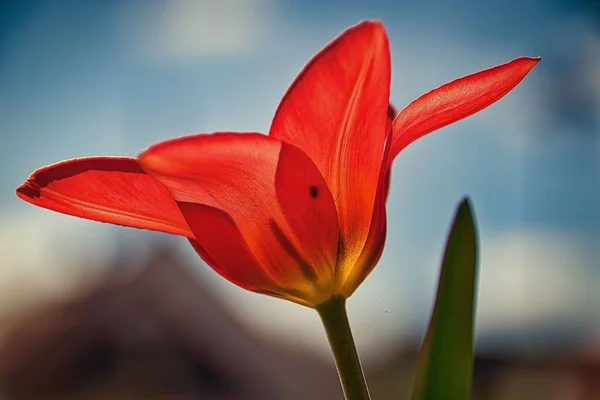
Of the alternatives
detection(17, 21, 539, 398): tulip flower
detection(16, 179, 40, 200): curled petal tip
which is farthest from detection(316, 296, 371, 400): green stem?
detection(16, 179, 40, 200): curled petal tip

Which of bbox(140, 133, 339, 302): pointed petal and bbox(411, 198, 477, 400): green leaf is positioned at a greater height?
bbox(140, 133, 339, 302): pointed petal

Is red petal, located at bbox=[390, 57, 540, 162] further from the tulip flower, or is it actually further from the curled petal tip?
the curled petal tip

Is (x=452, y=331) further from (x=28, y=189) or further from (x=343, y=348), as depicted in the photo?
(x=28, y=189)

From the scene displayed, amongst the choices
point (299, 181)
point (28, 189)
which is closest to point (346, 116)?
point (299, 181)

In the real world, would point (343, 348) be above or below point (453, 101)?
below

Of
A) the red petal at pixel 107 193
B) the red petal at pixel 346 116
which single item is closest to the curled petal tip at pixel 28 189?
the red petal at pixel 107 193

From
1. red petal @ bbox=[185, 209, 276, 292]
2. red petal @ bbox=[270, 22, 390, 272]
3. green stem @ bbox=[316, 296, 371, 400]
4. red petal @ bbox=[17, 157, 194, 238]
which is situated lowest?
green stem @ bbox=[316, 296, 371, 400]

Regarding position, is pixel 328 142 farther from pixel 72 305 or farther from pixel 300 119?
pixel 72 305
